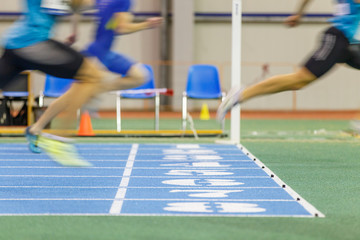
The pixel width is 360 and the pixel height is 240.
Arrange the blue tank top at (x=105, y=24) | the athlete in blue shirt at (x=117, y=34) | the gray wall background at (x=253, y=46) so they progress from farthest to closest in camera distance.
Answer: the gray wall background at (x=253, y=46)
the blue tank top at (x=105, y=24)
the athlete in blue shirt at (x=117, y=34)

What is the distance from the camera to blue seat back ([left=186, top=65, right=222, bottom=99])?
1305cm

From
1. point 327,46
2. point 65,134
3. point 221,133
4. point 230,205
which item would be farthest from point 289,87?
point 221,133

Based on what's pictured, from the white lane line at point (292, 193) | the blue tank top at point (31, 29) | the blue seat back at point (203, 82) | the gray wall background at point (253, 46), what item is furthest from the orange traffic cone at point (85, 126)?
the gray wall background at point (253, 46)

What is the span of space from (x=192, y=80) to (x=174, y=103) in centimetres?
836

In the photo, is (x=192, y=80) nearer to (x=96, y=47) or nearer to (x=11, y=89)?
(x=11, y=89)

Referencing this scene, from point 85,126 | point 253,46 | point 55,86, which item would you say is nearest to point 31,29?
point 85,126

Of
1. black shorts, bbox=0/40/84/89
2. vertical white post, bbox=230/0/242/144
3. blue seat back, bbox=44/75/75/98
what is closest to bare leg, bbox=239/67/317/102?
black shorts, bbox=0/40/84/89

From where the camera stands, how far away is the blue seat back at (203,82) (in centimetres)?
1305

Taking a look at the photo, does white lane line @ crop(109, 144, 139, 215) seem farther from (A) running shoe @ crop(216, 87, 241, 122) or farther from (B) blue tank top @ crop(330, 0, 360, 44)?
(B) blue tank top @ crop(330, 0, 360, 44)

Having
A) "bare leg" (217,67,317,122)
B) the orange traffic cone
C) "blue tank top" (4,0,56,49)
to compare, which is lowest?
the orange traffic cone

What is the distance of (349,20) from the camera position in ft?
18.2

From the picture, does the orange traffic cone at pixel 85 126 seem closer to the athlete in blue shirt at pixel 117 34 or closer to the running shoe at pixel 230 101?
the athlete in blue shirt at pixel 117 34

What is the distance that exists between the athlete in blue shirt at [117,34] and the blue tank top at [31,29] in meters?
0.86

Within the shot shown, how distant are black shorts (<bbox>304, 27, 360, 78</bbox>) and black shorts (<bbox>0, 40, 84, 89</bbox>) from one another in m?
1.64
